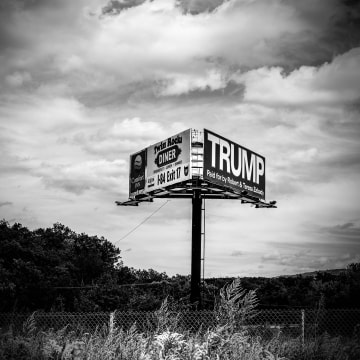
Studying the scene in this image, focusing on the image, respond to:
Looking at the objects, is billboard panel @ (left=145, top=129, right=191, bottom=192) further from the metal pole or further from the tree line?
the tree line

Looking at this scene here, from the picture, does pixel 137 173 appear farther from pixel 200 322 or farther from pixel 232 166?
pixel 200 322

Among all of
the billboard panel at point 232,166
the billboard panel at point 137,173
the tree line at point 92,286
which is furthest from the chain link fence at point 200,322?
the tree line at point 92,286

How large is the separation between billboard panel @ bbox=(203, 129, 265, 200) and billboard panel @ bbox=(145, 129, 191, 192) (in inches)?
33.5

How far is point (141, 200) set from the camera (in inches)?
928

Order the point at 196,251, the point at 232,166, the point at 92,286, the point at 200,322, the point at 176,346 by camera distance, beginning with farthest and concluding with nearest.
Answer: the point at 92,286 → the point at 232,166 → the point at 196,251 → the point at 200,322 → the point at 176,346

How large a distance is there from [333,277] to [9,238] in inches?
930

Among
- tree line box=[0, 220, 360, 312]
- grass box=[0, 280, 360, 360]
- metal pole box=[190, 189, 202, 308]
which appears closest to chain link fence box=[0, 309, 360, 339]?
grass box=[0, 280, 360, 360]

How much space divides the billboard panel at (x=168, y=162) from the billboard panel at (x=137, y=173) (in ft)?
1.19

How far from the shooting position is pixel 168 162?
21.3 meters

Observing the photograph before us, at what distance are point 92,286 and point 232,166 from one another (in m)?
16.8

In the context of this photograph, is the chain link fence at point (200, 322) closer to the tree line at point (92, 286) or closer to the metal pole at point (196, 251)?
the metal pole at point (196, 251)

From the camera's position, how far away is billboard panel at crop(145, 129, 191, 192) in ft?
66.3

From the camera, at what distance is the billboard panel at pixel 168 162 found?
20.2m

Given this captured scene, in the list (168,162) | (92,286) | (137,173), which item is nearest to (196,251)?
(168,162)
